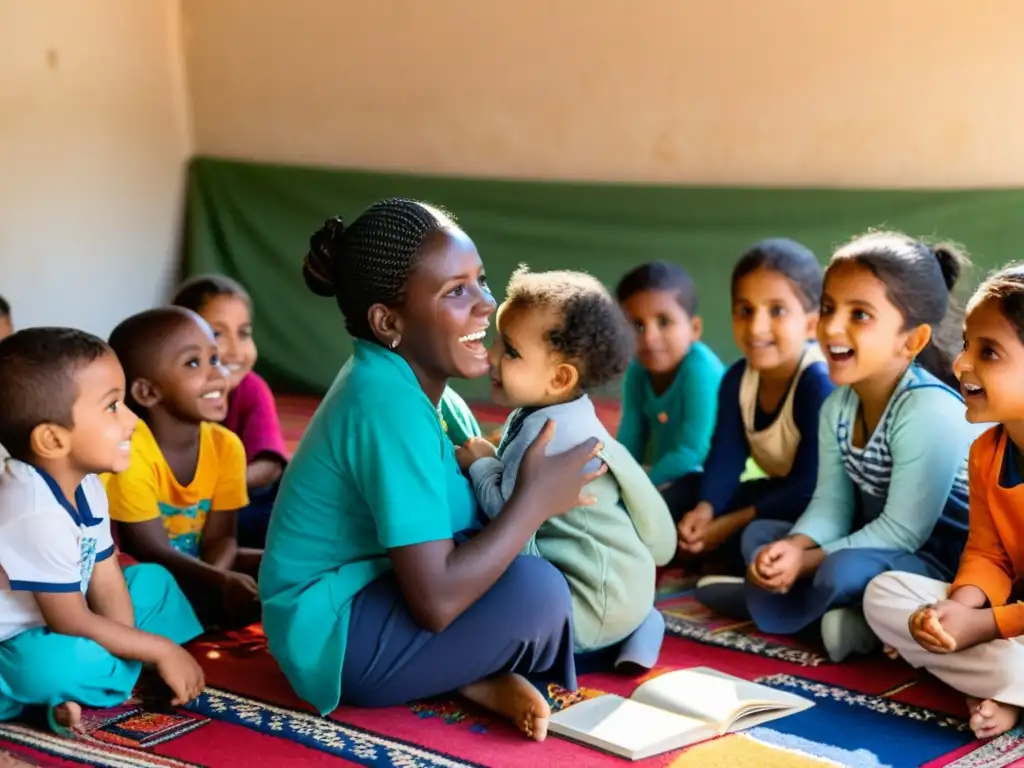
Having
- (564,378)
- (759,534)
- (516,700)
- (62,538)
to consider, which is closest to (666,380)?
(759,534)

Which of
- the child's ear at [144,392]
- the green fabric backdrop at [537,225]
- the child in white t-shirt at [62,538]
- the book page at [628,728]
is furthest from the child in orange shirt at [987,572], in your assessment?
the green fabric backdrop at [537,225]

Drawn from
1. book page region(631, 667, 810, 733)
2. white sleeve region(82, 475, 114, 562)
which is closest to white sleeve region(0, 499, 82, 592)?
white sleeve region(82, 475, 114, 562)

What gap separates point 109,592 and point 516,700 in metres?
0.74

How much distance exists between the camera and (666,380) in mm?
3494

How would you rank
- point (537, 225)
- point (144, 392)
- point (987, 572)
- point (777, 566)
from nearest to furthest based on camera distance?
point (987, 572) → point (777, 566) → point (144, 392) → point (537, 225)

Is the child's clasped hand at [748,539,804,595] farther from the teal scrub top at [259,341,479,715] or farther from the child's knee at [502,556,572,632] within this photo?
the teal scrub top at [259,341,479,715]

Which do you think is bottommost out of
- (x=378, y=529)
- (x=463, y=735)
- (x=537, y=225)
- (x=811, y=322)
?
(x=463, y=735)

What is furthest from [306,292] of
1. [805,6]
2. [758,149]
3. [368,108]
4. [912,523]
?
[912,523]

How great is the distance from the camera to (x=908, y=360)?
102 inches

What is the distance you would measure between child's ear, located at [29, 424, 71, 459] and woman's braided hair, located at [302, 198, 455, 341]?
499mm

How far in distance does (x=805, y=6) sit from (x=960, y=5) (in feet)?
1.75

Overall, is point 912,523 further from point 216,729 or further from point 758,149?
point 758,149

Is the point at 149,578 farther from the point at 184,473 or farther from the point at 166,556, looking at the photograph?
the point at 184,473

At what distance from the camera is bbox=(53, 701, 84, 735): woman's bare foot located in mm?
2061
